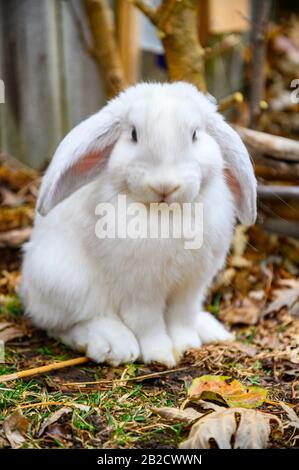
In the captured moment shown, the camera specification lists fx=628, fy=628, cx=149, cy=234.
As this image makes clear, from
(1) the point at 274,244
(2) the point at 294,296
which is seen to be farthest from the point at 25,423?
(1) the point at 274,244

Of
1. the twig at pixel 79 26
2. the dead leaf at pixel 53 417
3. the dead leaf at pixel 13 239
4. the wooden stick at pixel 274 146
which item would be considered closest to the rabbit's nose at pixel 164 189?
the dead leaf at pixel 53 417

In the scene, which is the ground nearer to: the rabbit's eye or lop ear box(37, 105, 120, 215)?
lop ear box(37, 105, 120, 215)

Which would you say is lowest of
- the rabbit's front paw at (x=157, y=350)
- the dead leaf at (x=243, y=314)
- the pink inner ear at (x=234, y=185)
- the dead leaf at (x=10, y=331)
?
the dead leaf at (x=243, y=314)

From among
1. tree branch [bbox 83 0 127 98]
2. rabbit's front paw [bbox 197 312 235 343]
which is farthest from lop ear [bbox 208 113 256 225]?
tree branch [bbox 83 0 127 98]

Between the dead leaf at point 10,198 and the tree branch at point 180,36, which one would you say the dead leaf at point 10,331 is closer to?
the dead leaf at point 10,198

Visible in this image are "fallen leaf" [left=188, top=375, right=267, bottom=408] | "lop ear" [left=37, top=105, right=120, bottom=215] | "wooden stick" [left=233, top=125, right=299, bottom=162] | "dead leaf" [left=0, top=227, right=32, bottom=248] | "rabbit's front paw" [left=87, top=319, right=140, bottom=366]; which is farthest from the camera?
"dead leaf" [left=0, top=227, right=32, bottom=248]

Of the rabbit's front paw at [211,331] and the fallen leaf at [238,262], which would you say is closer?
the rabbit's front paw at [211,331]

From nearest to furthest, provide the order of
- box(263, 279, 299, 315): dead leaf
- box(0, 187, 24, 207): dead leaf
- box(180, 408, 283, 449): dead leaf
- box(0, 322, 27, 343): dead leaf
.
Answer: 1. box(180, 408, 283, 449): dead leaf
2. box(0, 322, 27, 343): dead leaf
3. box(263, 279, 299, 315): dead leaf
4. box(0, 187, 24, 207): dead leaf
